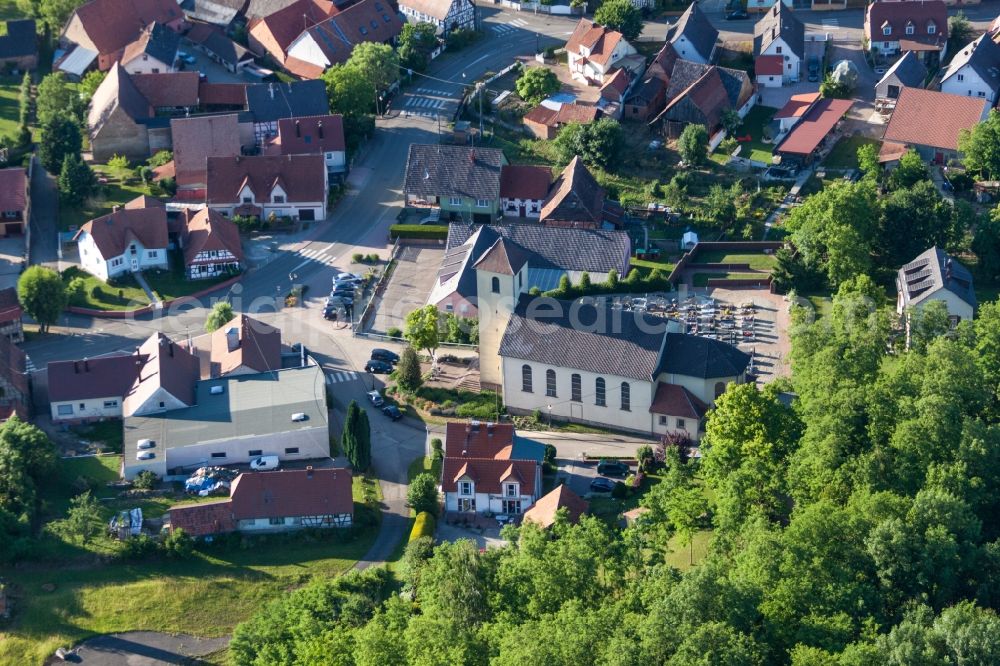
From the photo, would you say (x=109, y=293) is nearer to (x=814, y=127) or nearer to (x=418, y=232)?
(x=418, y=232)

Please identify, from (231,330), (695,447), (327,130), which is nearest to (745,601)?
(695,447)

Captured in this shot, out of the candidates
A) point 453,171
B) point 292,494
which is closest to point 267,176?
point 453,171

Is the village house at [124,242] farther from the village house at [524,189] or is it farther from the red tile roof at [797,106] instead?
the red tile roof at [797,106]

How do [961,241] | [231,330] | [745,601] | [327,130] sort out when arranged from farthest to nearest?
[327,130] < [961,241] < [231,330] < [745,601]

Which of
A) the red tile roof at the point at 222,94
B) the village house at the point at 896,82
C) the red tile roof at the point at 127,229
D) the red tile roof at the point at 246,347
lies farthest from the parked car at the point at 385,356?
the village house at the point at 896,82

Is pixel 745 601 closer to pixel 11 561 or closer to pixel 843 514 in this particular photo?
pixel 843 514

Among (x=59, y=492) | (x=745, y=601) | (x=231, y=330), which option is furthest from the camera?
(x=231, y=330)
